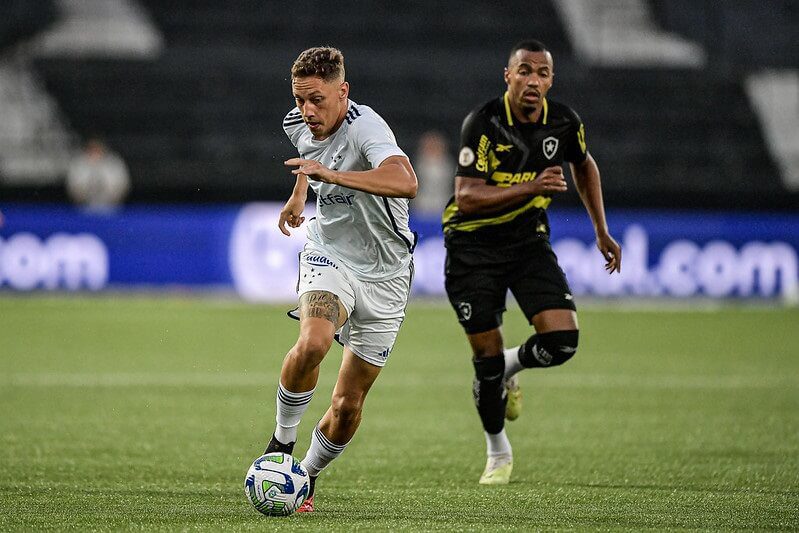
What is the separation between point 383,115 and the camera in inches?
899

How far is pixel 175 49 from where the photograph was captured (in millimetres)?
23250

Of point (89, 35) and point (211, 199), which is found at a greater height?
point (89, 35)

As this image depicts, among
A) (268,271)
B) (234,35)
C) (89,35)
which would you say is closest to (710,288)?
(268,271)

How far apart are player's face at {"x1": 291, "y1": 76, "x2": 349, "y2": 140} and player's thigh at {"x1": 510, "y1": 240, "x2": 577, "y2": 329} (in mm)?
1523

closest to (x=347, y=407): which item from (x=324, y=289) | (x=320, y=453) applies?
(x=320, y=453)

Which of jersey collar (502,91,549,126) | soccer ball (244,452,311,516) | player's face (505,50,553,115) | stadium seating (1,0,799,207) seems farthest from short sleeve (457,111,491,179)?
stadium seating (1,0,799,207)

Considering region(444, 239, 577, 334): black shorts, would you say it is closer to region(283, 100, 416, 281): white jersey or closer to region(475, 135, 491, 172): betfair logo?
region(475, 135, 491, 172): betfair logo

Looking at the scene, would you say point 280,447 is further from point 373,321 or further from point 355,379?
point 373,321

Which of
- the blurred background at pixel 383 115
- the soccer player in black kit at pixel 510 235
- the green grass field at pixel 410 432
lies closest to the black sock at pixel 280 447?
the green grass field at pixel 410 432

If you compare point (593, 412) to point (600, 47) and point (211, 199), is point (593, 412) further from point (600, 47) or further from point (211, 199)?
point (600, 47)

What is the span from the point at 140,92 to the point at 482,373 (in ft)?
55.1

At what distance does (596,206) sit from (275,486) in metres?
2.49

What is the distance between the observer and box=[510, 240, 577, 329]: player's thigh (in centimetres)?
678

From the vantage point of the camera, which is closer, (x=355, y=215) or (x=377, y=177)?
(x=377, y=177)
